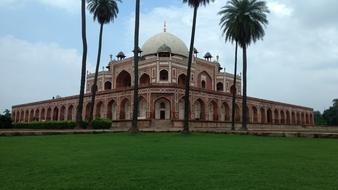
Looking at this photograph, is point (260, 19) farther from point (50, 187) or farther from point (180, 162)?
point (50, 187)

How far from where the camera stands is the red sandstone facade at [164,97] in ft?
124

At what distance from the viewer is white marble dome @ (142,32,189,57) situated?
50.3 m

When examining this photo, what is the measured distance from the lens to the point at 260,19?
94.4ft

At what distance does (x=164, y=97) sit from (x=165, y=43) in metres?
15.1

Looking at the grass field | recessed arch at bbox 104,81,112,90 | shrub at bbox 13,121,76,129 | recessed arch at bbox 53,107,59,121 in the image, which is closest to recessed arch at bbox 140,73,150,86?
recessed arch at bbox 104,81,112,90

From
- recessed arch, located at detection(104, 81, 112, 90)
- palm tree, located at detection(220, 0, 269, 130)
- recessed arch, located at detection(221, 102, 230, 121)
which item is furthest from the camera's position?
recessed arch, located at detection(104, 81, 112, 90)

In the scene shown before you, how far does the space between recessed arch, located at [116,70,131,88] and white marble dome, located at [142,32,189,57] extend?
4.32m

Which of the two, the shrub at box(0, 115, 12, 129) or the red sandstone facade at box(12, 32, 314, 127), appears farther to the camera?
the red sandstone facade at box(12, 32, 314, 127)

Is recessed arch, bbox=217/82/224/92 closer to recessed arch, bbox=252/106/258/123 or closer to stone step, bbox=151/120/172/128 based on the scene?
recessed arch, bbox=252/106/258/123

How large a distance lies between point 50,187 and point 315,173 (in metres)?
5.02

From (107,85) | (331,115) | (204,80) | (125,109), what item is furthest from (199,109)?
(331,115)

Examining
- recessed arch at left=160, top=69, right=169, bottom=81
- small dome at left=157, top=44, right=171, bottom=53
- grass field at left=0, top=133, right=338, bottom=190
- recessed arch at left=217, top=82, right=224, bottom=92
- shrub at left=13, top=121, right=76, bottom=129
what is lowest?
grass field at left=0, top=133, right=338, bottom=190

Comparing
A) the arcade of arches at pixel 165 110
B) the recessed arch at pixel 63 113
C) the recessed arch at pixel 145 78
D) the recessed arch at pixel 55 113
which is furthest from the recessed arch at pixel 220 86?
the recessed arch at pixel 55 113

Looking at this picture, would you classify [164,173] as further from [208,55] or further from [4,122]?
[208,55]
